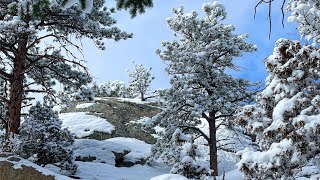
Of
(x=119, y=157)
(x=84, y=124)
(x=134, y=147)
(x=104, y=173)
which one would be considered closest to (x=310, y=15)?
(x=104, y=173)

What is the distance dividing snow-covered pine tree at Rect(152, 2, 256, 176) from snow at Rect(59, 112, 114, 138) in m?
8.37

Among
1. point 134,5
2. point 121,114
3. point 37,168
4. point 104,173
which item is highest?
point 121,114

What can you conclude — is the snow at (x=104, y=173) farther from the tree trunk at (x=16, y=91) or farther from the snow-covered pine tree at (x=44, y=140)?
the tree trunk at (x=16, y=91)

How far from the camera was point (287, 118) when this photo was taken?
24.4ft

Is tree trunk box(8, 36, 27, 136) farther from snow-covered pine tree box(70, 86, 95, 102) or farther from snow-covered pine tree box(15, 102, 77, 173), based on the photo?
snow-covered pine tree box(70, 86, 95, 102)

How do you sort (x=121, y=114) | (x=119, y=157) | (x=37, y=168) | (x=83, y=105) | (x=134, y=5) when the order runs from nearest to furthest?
(x=134, y=5)
(x=37, y=168)
(x=119, y=157)
(x=121, y=114)
(x=83, y=105)

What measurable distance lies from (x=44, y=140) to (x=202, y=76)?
7505mm

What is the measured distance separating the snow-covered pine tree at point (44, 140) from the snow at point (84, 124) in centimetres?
990

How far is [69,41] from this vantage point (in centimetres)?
1402

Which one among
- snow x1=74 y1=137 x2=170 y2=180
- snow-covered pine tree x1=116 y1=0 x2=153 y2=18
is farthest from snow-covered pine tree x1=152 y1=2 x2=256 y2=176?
snow-covered pine tree x1=116 y1=0 x2=153 y2=18

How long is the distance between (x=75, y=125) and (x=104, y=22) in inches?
495

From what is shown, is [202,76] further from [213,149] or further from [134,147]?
[134,147]

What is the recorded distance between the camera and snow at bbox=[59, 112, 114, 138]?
2390 cm

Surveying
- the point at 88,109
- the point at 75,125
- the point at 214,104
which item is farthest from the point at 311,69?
the point at 88,109
